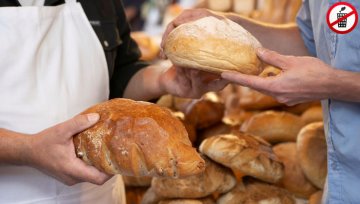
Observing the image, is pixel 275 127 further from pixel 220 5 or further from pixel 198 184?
pixel 220 5

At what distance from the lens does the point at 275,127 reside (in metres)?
2.35

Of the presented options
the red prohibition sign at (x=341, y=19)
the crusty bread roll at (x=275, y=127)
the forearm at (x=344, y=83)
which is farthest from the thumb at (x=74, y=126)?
the crusty bread roll at (x=275, y=127)

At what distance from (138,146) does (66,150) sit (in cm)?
18

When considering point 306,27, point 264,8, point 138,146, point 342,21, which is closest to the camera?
point 138,146

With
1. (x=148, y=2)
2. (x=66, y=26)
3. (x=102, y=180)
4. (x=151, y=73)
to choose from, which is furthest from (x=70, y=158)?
(x=148, y=2)

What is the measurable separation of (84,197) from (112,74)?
0.57 m

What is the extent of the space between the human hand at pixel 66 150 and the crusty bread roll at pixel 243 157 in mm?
608

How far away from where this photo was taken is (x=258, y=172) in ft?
6.02

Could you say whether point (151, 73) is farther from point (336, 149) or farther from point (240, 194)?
point (336, 149)

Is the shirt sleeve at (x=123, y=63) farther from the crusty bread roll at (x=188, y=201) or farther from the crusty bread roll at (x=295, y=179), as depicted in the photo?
the crusty bread roll at (x=295, y=179)

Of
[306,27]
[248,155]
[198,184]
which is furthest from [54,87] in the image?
[306,27]

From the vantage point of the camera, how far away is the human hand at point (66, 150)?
127 centimetres

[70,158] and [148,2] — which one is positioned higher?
[70,158]

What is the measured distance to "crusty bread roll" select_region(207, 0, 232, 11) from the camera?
3.26m
